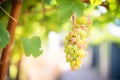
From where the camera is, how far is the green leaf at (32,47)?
2.08 feet

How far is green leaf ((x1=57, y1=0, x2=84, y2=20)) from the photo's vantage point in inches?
23.1

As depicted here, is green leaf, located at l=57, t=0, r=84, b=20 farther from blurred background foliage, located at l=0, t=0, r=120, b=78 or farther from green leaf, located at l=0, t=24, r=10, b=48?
green leaf, located at l=0, t=24, r=10, b=48

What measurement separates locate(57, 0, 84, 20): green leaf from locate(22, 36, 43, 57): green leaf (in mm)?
90

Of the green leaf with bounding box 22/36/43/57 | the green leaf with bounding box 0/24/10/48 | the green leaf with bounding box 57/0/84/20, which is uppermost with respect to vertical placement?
A: the green leaf with bounding box 57/0/84/20

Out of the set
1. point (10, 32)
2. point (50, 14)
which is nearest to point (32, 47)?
point (10, 32)

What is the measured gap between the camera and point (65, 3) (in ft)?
1.94

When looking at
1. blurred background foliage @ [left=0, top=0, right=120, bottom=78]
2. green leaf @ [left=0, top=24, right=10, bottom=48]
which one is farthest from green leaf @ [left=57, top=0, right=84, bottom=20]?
green leaf @ [left=0, top=24, right=10, bottom=48]

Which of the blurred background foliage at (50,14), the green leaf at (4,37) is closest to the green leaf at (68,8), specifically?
the blurred background foliage at (50,14)

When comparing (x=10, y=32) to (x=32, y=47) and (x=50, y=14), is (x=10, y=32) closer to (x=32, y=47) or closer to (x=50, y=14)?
(x=32, y=47)

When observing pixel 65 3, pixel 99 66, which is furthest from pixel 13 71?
pixel 99 66

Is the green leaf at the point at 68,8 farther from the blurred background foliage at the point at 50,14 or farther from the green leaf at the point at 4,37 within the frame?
the green leaf at the point at 4,37

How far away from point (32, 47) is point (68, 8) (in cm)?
11

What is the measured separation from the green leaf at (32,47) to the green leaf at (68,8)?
0.30 ft

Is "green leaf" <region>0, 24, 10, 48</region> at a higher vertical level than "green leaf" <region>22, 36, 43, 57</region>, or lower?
higher
